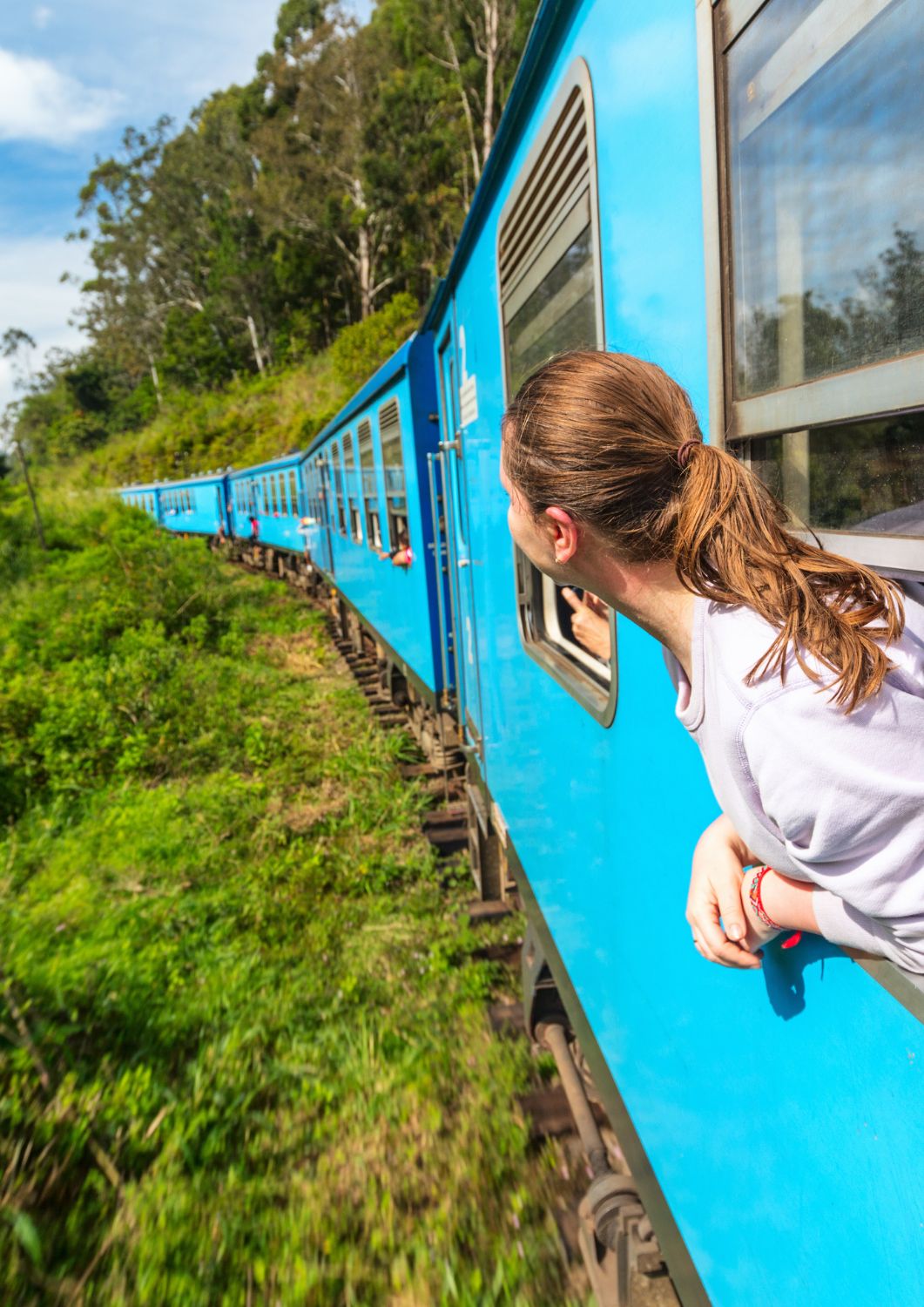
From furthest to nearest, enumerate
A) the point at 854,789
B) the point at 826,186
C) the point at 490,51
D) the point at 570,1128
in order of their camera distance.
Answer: the point at 490,51 < the point at 570,1128 < the point at 826,186 < the point at 854,789

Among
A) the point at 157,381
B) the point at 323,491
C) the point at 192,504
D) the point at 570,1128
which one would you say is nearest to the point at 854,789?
the point at 570,1128

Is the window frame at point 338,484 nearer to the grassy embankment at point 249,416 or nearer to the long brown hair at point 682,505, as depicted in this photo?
the long brown hair at point 682,505

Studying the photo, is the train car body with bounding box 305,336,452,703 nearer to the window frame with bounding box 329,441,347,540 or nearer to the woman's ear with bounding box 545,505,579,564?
the window frame with bounding box 329,441,347,540

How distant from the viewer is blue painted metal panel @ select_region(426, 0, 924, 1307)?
92 centimetres

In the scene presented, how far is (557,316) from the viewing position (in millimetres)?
1987

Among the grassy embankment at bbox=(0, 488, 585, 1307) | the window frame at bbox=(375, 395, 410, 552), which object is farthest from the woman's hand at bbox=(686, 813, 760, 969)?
the window frame at bbox=(375, 395, 410, 552)

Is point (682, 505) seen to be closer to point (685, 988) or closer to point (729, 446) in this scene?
point (729, 446)

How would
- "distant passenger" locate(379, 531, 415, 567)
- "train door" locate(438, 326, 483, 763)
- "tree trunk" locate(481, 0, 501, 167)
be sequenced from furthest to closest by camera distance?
1. "tree trunk" locate(481, 0, 501, 167)
2. "distant passenger" locate(379, 531, 415, 567)
3. "train door" locate(438, 326, 483, 763)

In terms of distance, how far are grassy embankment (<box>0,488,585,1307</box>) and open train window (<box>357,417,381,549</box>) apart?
6.52 ft

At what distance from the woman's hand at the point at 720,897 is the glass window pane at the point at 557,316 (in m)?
0.88

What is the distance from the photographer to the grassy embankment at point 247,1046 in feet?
8.97

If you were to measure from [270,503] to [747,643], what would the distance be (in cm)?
2157

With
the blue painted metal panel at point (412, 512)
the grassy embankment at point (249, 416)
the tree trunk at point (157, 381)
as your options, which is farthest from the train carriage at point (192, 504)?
the blue painted metal panel at point (412, 512)

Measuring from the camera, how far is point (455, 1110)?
331 centimetres
